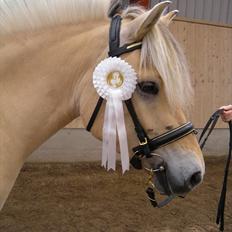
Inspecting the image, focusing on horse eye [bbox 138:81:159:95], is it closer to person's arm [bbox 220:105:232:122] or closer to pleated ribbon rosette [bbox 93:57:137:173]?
pleated ribbon rosette [bbox 93:57:137:173]

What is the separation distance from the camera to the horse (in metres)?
1.36

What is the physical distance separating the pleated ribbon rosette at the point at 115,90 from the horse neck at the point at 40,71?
0.28ft

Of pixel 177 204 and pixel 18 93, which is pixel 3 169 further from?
pixel 177 204

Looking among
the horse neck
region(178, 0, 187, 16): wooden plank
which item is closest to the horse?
the horse neck

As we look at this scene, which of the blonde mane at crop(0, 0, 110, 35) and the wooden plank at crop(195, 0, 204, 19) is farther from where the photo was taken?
the wooden plank at crop(195, 0, 204, 19)

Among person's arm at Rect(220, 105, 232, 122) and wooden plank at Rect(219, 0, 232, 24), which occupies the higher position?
wooden plank at Rect(219, 0, 232, 24)

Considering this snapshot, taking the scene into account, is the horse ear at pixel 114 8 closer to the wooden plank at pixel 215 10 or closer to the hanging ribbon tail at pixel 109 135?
the hanging ribbon tail at pixel 109 135

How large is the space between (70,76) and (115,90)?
20 centimetres

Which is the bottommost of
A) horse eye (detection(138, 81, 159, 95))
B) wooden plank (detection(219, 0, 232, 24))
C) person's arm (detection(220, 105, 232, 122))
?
person's arm (detection(220, 105, 232, 122))

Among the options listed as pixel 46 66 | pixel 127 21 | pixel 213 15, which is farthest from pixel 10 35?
pixel 213 15

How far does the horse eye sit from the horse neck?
0.74 feet

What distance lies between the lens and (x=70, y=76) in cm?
145

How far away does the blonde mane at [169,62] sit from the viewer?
4.36 ft

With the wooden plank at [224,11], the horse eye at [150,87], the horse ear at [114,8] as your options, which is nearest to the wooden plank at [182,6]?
the wooden plank at [224,11]
